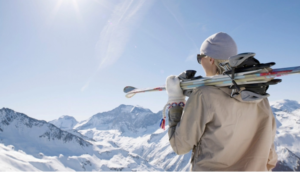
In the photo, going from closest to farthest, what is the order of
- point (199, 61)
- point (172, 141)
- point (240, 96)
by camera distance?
point (240, 96), point (172, 141), point (199, 61)

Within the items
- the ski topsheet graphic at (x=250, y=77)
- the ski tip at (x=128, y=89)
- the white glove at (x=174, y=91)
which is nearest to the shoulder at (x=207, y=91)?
the ski topsheet graphic at (x=250, y=77)

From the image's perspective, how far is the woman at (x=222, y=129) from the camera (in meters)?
2.53

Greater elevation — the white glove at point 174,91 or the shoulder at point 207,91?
the white glove at point 174,91

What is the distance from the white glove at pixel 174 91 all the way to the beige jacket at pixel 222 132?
0.61 meters

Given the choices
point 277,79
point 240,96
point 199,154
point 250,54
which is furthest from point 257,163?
point 250,54

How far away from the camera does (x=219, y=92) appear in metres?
2.60

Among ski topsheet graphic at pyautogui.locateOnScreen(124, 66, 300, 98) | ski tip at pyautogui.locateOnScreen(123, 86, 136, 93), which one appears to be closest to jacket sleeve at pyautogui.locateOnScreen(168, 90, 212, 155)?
ski topsheet graphic at pyautogui.locateOnScreen(124, 66, 300, 98)

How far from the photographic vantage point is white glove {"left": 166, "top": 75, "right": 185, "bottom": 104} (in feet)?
10.8

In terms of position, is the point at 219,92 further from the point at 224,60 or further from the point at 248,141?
the point at 248,141

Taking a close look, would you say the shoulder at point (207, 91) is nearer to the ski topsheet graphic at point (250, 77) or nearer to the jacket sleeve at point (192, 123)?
the jacket sleeve at point (192, 123)

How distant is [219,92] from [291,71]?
91 centimetres

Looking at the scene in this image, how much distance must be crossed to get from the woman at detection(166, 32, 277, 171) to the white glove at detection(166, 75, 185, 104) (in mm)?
477

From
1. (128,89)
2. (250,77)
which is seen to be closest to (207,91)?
(250,77)

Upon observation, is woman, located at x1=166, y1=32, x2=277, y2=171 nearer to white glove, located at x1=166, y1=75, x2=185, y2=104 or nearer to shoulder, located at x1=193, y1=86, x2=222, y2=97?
shoulder, located at x1=193, y1=86, x2=222, y2=97
